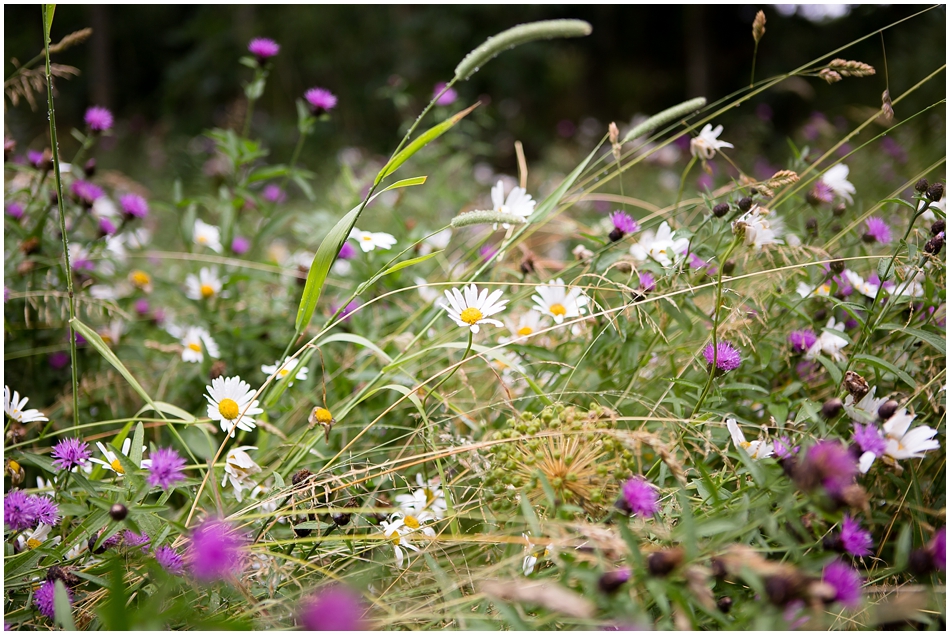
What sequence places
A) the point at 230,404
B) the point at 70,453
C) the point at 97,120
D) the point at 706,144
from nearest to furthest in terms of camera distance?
the point at 70,453, the point at 230,404, the point at 706,144, the point at 97,120

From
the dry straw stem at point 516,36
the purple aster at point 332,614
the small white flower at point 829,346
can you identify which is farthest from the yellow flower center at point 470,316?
the small white flower at point 829,346

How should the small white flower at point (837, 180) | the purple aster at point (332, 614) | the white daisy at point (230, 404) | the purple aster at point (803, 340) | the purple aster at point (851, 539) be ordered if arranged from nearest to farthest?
the purple aster at point (332, 614) → the purple aster at point (851, 539) → the white daisy at point (230, 404) → the purple aster at point (803, 340) → the small white flower at point (837, 180)

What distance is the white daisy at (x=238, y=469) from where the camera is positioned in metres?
0.89

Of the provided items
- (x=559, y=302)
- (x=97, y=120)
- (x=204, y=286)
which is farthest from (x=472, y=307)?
(x=97, y=120)

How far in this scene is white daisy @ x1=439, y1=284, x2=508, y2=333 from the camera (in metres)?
0.93

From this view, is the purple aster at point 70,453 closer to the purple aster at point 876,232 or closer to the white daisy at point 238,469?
the white daisy at point 238,469

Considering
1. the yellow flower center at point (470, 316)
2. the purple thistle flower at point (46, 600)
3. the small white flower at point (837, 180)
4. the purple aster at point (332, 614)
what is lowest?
the purple thistle flower at point (46, 600)

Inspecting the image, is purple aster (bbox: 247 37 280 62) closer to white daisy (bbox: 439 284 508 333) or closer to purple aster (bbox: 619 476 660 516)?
white daisy (bbox: 439 284 508 333)

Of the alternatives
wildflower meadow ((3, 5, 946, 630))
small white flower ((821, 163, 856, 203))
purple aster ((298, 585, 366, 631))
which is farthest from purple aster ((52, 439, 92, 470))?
small white flower ((821, 163, 856, 203))

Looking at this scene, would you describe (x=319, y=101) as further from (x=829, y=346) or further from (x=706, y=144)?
(x=829, y=346)

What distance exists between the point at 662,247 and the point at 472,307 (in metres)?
0.36

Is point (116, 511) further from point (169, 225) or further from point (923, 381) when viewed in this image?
point (169, 225)

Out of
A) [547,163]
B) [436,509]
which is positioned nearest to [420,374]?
[436,509]

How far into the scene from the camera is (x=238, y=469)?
93 cm
